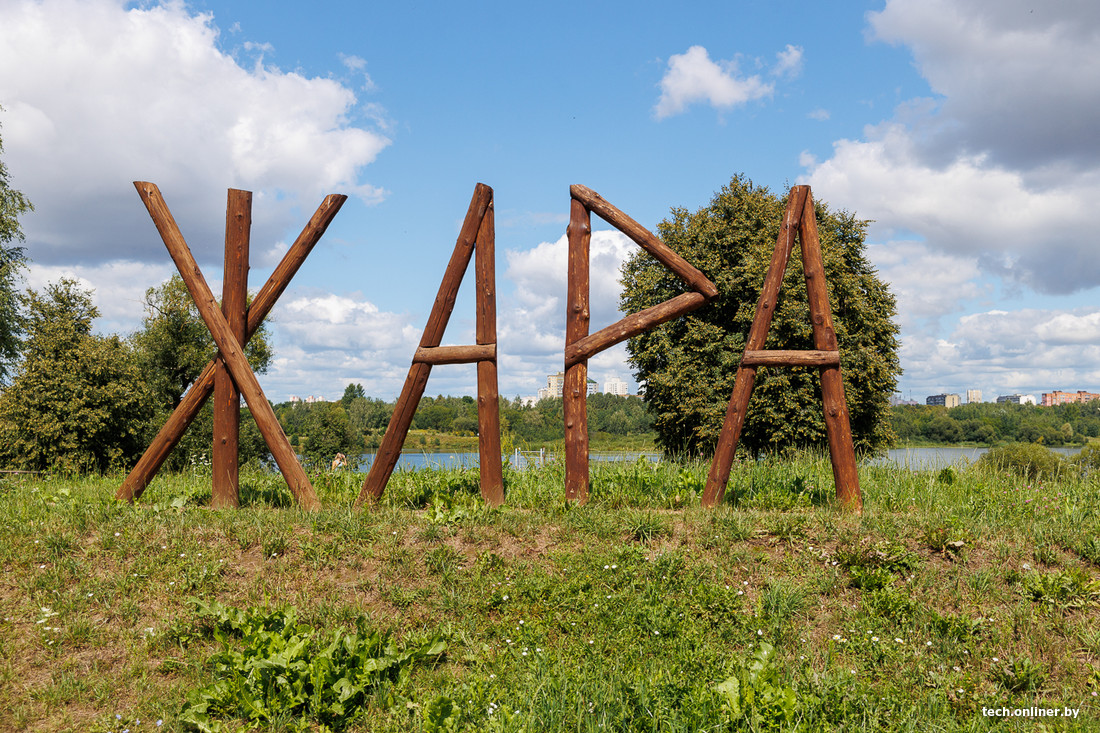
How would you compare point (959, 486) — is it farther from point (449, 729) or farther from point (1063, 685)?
point (449, 729)

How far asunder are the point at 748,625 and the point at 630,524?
157cm

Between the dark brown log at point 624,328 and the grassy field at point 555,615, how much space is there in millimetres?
1676

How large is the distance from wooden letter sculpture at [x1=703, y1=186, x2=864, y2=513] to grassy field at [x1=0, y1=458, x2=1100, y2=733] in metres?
0.38

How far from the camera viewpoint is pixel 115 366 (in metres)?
24.2

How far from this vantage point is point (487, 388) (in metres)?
7.32

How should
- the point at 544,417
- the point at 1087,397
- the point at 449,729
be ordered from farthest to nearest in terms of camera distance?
the point at 1087,397, the point at 544,417, the point at 449,729

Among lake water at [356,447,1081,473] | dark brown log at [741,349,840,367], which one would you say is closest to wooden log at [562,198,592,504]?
lake water at [356,447,1081,473]

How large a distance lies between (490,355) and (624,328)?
1.56 meters

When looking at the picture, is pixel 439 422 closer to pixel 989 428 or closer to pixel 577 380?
pixel 577 380

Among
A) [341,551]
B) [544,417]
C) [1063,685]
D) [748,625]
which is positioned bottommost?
[1063,685]

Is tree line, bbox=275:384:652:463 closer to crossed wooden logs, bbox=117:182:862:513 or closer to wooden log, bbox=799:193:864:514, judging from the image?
crossed wooden logs, bbox=117:182:862:513

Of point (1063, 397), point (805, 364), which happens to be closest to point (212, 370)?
point (805, 364)

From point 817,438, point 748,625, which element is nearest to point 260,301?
point 748,625

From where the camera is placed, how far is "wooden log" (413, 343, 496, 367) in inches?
285
